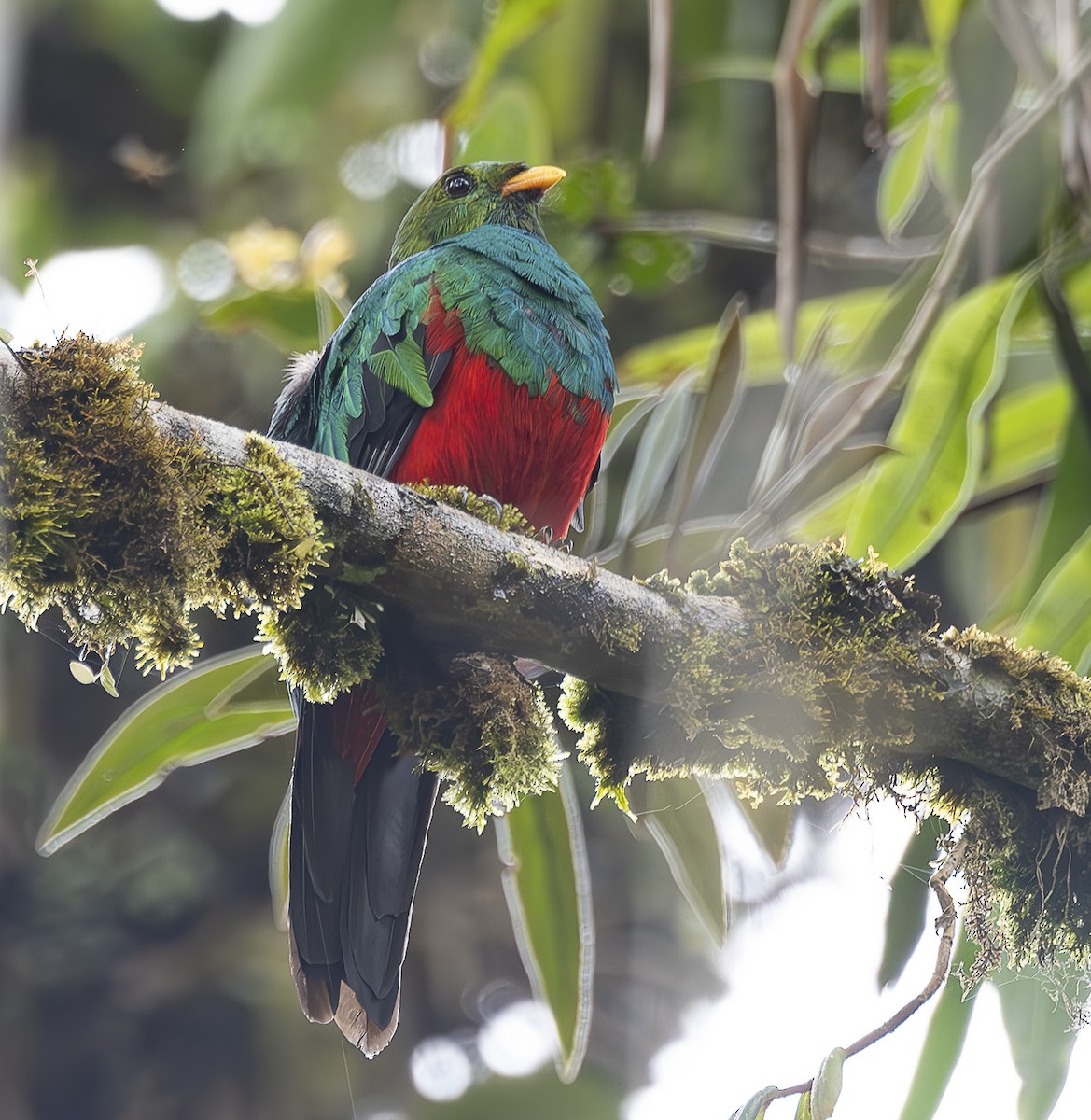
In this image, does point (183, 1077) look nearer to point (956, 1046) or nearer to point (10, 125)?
point (956, 1046)

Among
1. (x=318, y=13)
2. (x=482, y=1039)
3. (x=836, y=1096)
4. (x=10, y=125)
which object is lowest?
(x=836, y=1096)

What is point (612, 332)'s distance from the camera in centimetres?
279

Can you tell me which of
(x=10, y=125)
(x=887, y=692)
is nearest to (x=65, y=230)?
(x=10, y=125)

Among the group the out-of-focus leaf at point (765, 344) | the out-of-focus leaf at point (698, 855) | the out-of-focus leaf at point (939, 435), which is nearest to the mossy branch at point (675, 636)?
the out-of-focus leaf at point (698, 855)

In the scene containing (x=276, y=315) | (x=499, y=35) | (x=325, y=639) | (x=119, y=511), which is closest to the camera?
(x=119, y=511)

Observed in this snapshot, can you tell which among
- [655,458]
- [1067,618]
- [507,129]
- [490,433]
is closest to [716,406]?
[655,458]

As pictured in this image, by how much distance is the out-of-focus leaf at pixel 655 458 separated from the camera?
1.93 metres

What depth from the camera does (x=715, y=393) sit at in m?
1.72

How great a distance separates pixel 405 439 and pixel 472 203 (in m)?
0.66

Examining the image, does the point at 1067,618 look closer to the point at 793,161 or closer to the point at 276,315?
the point at 793,161

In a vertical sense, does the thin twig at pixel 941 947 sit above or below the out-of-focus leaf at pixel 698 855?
below

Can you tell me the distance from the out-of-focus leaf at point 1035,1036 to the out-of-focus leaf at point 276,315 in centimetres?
145

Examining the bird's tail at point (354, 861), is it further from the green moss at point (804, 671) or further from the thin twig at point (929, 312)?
the thin twig at point (929, 312)

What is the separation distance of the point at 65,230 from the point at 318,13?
0.54 meters
